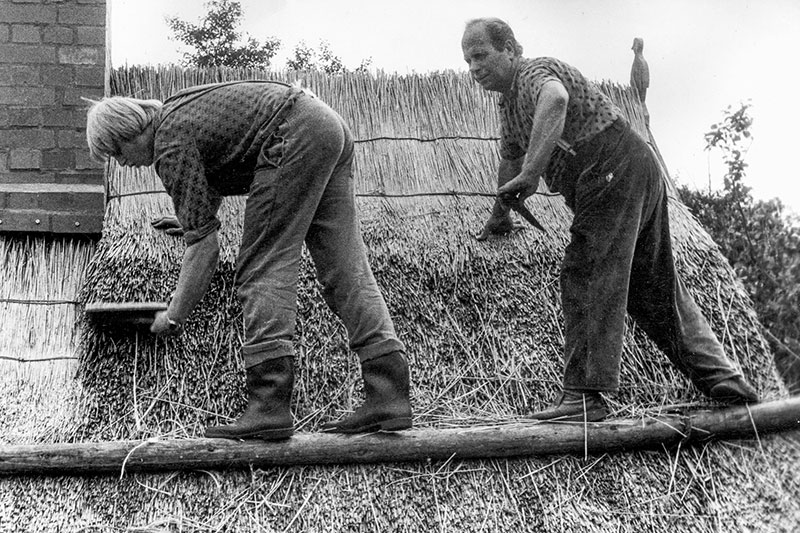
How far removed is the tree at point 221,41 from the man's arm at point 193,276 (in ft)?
4.60

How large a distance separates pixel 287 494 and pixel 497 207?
143 cm

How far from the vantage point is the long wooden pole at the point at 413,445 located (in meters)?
3.01

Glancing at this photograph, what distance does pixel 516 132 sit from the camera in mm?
3387

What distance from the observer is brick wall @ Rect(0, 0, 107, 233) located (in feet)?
12.6

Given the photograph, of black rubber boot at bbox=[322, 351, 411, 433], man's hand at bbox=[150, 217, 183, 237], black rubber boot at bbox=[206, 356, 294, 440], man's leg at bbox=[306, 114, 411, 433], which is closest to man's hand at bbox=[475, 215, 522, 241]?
man's leg at bbox=[306, 114, 411, 433]

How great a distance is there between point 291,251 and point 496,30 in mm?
1072

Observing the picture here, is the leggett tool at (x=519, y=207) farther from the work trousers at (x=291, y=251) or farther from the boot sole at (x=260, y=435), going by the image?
the boot sole at (x=260, y=435)

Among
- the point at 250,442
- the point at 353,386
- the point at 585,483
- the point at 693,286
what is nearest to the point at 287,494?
the point at 250,442

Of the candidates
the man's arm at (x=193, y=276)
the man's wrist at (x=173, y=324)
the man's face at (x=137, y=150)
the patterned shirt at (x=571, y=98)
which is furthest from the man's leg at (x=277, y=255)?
the patterned shirt at (x=571, y=98)

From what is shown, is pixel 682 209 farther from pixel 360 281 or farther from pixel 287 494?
pixel 287 494

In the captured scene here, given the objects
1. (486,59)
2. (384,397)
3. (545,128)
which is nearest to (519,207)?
(545,128)

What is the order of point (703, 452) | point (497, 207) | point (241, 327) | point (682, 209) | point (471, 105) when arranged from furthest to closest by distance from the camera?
1. point (471, 105)
2. point (682, 209)
3. point (497, 207)
4. point (241, 327)
5. point (703, 452)

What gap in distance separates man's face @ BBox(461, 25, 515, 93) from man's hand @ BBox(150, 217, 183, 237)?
4.18 feet

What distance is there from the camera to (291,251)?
3059mm
